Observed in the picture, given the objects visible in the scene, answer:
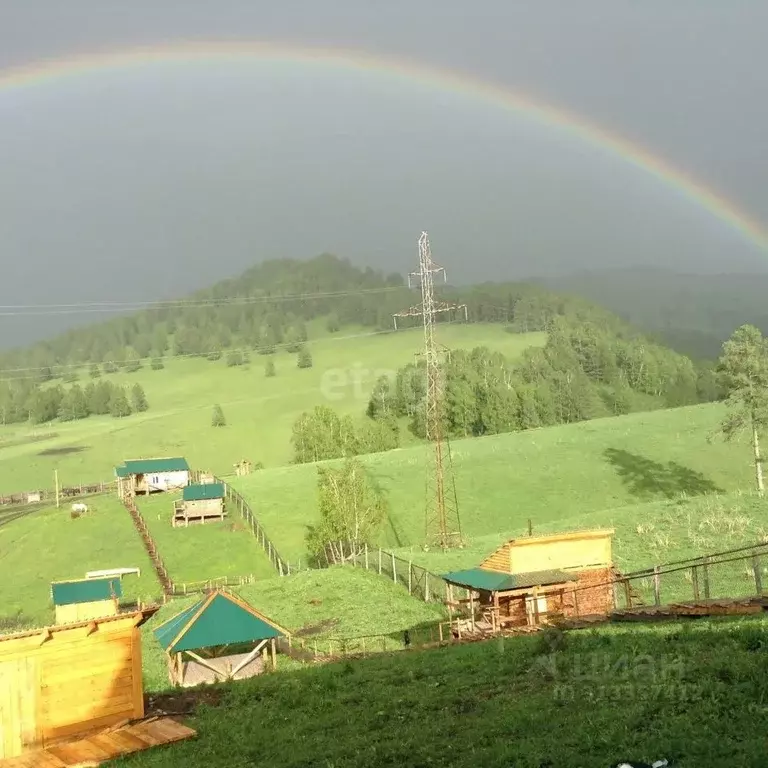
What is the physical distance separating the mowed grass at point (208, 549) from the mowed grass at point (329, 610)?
7.67 meters

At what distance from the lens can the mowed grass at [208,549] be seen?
56.4m

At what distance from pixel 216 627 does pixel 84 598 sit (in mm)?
20325

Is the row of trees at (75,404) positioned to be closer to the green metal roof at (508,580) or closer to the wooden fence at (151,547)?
the wooden fence at (151,547)

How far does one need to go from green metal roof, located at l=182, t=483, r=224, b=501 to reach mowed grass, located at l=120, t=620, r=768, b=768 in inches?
1931

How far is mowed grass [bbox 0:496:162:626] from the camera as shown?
52125 mm

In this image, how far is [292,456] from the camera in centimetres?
13238

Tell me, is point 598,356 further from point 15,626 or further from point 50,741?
point 50,741

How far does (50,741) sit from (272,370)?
17794 centimetres

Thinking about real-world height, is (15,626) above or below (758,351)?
below

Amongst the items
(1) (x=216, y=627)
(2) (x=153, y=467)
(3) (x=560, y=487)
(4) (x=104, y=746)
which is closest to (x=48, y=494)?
(2) (x=153, y=467)

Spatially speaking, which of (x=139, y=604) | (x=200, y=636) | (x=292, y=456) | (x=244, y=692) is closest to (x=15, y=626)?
(x=139, y=604)

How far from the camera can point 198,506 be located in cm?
6844

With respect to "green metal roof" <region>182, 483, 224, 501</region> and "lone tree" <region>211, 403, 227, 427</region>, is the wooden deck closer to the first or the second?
"green metal roof" <region>182, 483, 224, 501</region>

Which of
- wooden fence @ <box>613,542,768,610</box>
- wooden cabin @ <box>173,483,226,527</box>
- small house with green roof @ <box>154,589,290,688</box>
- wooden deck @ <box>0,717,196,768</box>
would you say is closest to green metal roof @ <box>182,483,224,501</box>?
wooden cabin @ <box>173,483,226,527</box>
